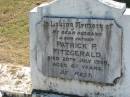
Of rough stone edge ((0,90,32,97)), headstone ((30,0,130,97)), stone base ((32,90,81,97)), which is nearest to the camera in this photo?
headstone ((30,0,130,97))

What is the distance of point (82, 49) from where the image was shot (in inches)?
199

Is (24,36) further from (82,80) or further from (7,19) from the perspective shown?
(82,80)

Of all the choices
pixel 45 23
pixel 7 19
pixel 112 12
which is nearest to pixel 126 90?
pixel 112 12

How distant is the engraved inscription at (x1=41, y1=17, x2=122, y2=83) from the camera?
15.9 feet

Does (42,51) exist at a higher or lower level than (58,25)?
lower

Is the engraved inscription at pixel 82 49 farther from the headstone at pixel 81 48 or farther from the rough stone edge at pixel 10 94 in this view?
the rough stone edge at pixel 10 94

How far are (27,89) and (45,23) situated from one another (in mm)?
1053

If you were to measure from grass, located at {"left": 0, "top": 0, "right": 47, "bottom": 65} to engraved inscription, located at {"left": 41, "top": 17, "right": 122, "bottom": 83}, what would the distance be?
1.98 m

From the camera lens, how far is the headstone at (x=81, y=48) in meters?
4.84

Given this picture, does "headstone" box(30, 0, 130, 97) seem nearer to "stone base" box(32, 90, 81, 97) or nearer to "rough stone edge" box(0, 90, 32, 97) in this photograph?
"stone base" box(32, 90, 81, 97)

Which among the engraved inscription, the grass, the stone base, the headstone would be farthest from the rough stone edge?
the grass

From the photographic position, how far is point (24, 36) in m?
8.52

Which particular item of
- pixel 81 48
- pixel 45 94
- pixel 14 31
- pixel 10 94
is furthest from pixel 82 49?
pixel 14 31

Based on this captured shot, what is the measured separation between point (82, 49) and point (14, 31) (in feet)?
13.2
